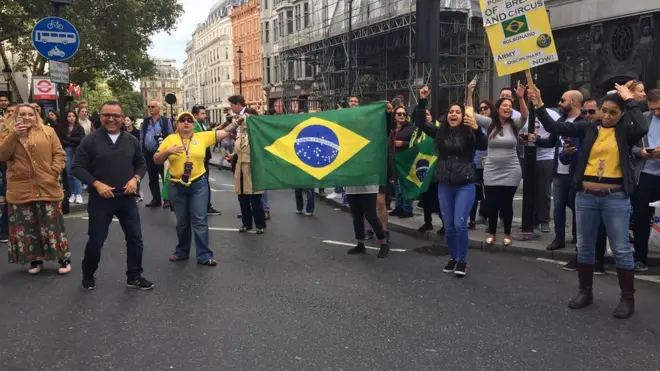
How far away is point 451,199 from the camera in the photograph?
5957 millimetres

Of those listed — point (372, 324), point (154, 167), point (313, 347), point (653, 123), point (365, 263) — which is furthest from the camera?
point (154, 167)

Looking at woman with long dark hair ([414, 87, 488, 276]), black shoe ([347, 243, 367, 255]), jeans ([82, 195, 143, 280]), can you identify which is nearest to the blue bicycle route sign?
jeans ([82, 195, 143, 280])

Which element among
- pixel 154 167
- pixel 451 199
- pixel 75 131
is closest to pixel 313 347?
pixel 451 199

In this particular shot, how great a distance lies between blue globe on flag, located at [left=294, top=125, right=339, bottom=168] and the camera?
6.82m

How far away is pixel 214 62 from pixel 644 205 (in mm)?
91711

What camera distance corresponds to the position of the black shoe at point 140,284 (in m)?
5.47

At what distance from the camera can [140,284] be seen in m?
5.48

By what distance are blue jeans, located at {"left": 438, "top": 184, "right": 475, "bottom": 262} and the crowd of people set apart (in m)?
0.01

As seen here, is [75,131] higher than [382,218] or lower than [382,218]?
higher

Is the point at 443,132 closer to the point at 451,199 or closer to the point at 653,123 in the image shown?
the point at 451,199

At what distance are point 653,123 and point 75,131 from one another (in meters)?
9.71

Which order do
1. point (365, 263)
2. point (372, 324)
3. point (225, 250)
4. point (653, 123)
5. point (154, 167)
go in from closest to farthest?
point (372, 324)
point (653, 123)
point (365, 263)
point (225, 250)
point (154, 167)

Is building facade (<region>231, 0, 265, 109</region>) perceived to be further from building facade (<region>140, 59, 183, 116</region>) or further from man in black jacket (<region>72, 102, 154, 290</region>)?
building facade (<region>140, 59, 183, 116</region>)

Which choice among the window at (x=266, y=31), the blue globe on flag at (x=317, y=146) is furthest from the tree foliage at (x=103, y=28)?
the window at (x=266, y=31)
